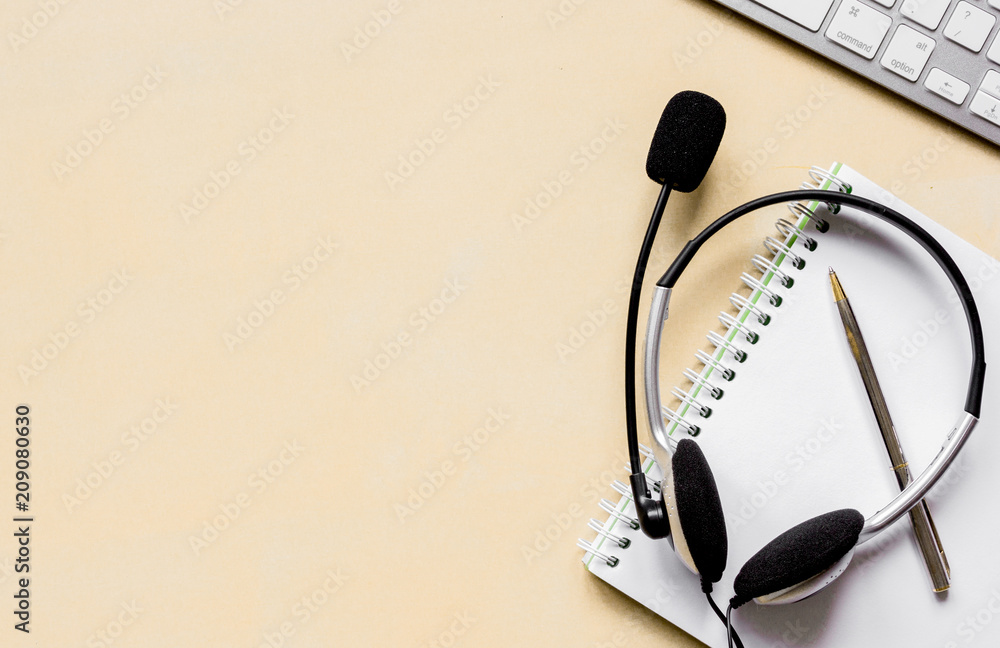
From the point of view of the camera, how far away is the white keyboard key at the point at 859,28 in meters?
0.61

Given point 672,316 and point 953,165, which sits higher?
point 953,165

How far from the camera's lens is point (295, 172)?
666 millimetres

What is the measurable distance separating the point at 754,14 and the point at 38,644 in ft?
2.76

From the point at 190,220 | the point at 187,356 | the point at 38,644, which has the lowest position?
the point at 38,644

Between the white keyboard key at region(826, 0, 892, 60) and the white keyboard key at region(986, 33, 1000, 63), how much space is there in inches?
3.2

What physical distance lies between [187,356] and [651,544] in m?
0.44

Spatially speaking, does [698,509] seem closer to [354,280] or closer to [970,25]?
→ [354,280]

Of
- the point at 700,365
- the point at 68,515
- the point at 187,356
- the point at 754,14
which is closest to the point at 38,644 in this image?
the point at 68,515

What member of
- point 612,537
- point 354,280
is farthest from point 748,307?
point 354,280

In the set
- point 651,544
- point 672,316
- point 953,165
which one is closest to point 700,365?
point 672,316

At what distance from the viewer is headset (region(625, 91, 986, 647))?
54 cm

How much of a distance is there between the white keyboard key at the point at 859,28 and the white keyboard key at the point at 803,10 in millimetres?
11

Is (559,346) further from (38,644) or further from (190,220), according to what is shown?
(38,644)

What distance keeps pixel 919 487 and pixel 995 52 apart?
0.36 meters
